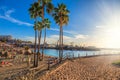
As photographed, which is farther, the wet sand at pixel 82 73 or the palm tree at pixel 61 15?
the palm tree at pixel 61 15

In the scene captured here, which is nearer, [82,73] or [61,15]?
[82,73]

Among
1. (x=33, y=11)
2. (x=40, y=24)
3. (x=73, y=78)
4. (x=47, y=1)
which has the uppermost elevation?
(x=47, y=1)

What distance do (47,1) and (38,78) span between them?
1527 centimetres

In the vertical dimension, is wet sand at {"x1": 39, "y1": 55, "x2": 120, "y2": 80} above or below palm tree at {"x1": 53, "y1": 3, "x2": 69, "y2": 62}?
below

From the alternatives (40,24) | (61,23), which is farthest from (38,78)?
(61,23)

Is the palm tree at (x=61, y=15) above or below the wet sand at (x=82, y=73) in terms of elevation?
above

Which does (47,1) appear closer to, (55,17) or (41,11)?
(41,11)

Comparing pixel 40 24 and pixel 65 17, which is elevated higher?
pixel 65 17

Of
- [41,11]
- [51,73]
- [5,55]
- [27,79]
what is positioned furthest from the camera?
[5,55]

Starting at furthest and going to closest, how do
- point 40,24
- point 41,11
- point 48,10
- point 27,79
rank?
1. point 48,10
2. point 41,11
3. point 40,24
4. point 27,79

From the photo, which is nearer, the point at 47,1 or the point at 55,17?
the point at 47,1

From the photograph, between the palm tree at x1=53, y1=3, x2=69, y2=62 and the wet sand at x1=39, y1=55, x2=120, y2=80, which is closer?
the wet sand at x1=39, y1=55, x2=120, y2=80

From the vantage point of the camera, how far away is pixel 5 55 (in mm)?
37781

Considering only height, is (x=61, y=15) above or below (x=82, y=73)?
above
